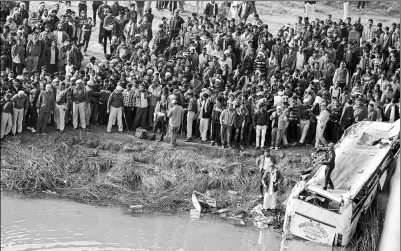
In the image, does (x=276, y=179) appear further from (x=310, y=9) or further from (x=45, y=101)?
(x=310, y=9)

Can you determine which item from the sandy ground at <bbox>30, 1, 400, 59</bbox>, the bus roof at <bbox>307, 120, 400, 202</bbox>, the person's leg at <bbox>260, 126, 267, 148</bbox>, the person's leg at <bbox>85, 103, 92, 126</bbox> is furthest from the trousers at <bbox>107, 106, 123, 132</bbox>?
the sandy ground at <bbox>30, 1, 400, 59</bbox>

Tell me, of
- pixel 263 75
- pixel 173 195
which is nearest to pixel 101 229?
pixel 173 195

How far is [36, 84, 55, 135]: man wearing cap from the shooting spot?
22766mm

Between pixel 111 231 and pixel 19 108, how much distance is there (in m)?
5.62

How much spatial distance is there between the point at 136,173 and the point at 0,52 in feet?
23.8

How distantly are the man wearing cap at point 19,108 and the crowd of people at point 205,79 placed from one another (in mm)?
34

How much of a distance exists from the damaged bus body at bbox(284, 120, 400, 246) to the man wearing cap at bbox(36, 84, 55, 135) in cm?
829

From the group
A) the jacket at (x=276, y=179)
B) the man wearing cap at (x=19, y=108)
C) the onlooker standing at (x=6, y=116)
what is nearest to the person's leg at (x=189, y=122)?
the jacket at (x=276, y=179)

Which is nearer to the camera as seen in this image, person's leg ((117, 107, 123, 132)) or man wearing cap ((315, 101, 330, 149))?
man wearing cap ((315, 101, 330, 149))

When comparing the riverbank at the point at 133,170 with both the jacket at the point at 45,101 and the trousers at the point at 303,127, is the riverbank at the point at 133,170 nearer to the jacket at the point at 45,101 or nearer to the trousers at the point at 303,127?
the trousers at the point at 303,127

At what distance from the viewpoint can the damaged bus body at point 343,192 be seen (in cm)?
1816

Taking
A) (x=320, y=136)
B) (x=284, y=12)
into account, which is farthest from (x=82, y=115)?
(x=284, y=12)

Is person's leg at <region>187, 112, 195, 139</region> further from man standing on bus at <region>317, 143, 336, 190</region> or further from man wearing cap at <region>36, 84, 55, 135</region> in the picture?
man standing on bus at <region>317, 143, 336, 190</region>

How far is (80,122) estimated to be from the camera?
2422 cm
